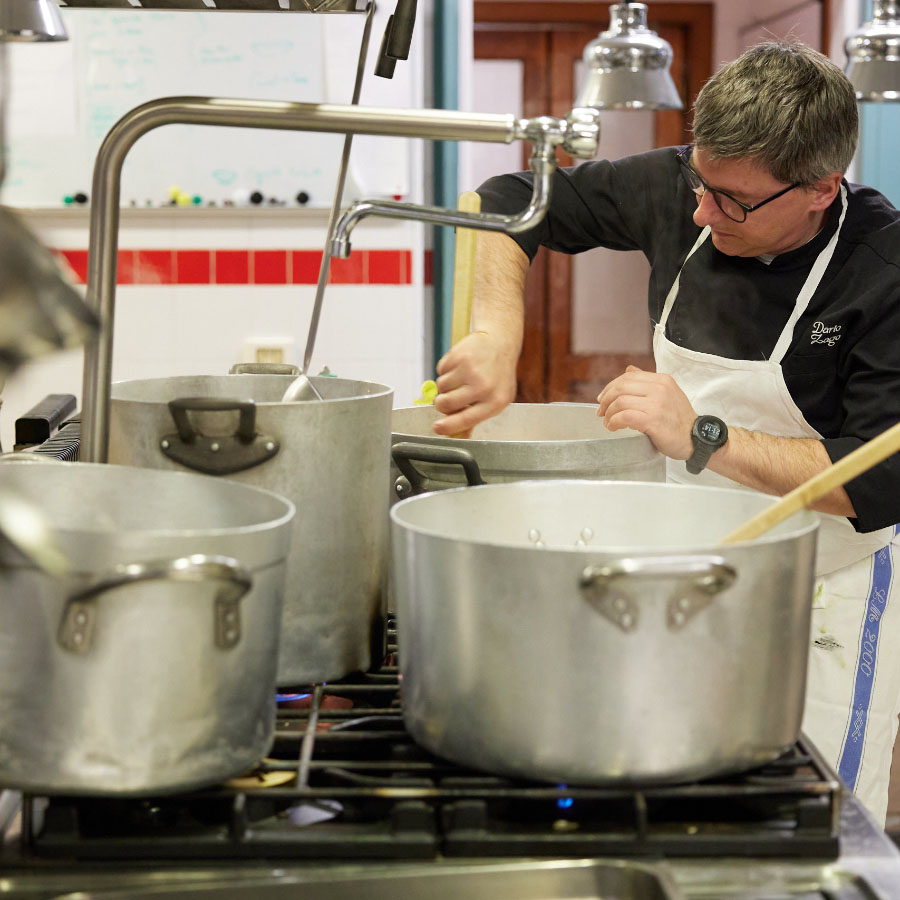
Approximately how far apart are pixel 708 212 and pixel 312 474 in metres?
0.98

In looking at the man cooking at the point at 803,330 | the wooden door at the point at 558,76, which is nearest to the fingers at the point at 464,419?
the man cooking at the point at 803,330

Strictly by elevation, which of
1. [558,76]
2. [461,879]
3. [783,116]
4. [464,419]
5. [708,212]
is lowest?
[461,879]

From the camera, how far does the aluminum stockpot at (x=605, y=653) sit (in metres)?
0.69

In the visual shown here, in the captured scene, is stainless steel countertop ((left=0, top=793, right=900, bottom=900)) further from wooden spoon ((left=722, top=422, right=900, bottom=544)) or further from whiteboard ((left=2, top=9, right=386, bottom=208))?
whiteboard ((left=2, top=9, right=386, bottom=208))

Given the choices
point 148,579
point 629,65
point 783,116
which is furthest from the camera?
point 629,65

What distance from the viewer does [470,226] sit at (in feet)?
2.91

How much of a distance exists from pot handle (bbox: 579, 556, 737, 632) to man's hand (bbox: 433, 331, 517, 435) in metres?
0.54

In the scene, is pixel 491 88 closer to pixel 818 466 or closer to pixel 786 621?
pixel 818 466

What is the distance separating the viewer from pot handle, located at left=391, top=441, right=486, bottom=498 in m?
1.03

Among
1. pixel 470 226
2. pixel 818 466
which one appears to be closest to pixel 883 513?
pixel 818 466

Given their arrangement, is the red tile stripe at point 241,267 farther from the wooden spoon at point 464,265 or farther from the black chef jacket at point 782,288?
the wooden spoon at point 464,265

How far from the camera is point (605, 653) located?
0.70 metres

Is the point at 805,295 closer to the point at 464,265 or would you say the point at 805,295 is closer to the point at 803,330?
the point at 803,330

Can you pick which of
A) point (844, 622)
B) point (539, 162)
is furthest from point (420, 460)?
point (844, 622)
